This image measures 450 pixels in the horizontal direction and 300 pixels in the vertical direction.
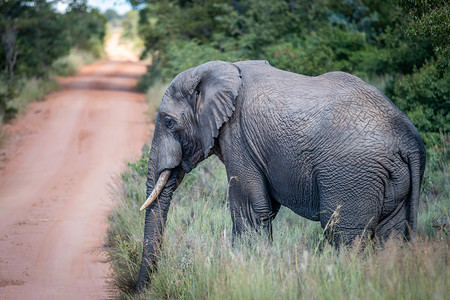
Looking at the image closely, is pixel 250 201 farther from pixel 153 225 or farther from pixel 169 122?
pixel 169 122

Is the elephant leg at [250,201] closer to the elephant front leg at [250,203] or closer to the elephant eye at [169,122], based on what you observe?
the elephant front leg at [250,203]

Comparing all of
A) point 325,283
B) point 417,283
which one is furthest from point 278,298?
point 417,283

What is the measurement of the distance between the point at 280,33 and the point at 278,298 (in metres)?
13.6

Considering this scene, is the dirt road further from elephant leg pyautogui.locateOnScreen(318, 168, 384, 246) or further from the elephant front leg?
elephant leg pyautogui.locateOnScreen(318, 168, 384, 246)

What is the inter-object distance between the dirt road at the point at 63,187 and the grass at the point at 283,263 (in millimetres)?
877

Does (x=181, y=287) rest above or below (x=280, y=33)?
below

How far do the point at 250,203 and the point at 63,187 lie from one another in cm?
734

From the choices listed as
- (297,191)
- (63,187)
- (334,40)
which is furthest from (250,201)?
(334,40)

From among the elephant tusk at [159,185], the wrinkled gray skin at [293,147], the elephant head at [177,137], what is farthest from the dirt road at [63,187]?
the wrinkled gray skin at [293,147]

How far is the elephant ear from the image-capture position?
5219 mm

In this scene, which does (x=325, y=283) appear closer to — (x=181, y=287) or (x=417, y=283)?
(x=417, y=283)

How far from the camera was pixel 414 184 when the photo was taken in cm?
468

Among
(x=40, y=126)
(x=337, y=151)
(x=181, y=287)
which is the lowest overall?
(x=40, y=126)

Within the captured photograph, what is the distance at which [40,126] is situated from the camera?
1684cm
